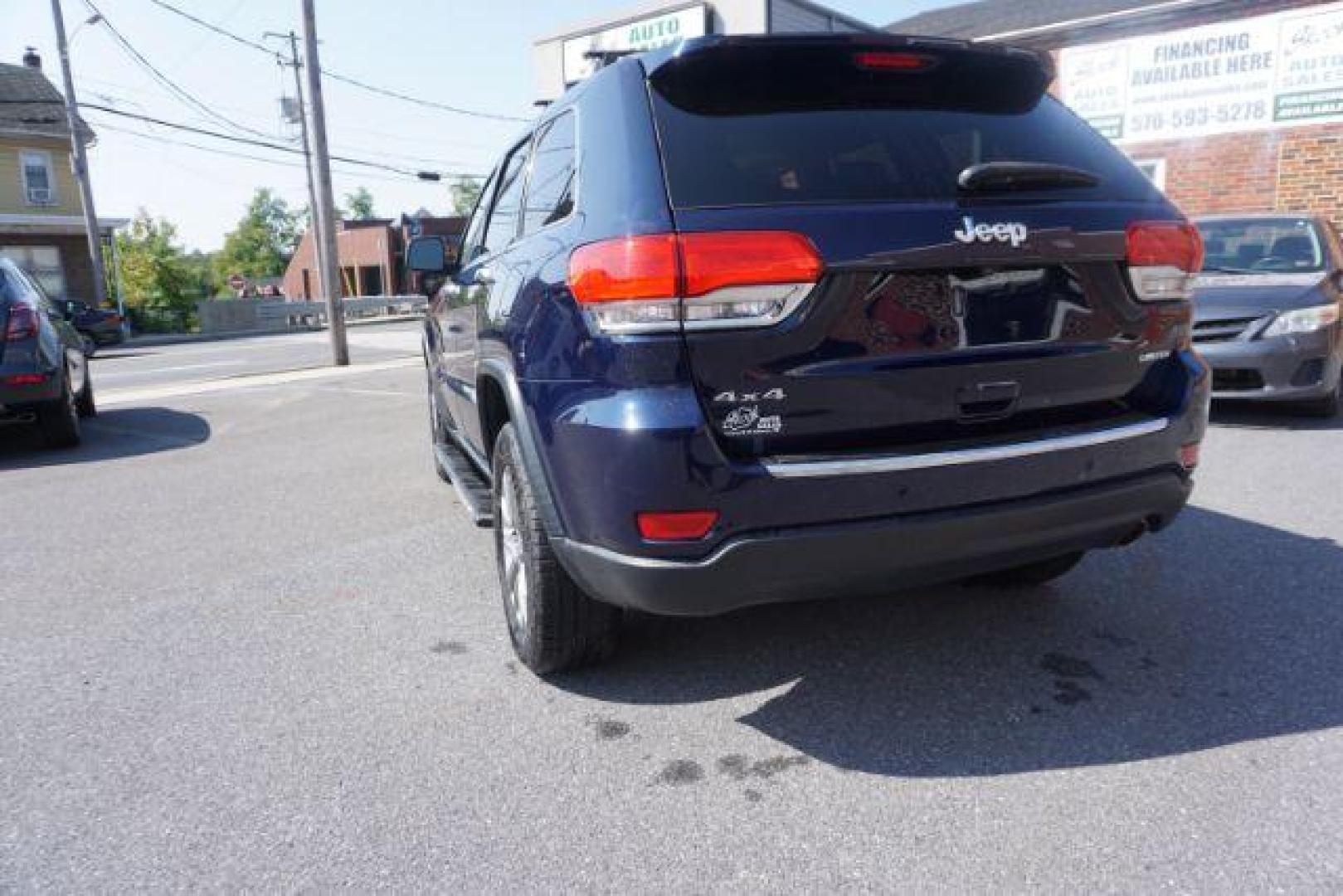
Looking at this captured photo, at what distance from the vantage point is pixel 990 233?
229 cm

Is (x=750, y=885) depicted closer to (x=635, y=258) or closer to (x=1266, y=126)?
(x=635, y=258)

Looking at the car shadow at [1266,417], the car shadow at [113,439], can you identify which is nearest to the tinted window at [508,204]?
the car shadow at [113,439]

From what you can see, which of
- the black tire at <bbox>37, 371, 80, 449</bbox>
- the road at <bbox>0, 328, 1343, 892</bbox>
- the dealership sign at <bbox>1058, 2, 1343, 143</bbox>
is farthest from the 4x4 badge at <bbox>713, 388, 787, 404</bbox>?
the dealership sign at <bbox>1058, 2, 1343, 143</bbox>

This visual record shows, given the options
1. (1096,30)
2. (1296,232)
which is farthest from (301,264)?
(1296,232)

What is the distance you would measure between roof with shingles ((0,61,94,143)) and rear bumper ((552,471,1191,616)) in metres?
33.9

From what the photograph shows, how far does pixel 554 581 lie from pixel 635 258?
1.00 meters

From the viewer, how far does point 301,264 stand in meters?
63.9

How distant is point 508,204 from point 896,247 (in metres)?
2.01

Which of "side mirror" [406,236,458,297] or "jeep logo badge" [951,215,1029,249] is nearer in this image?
"jeep logo badge" [951,215,1029,249]

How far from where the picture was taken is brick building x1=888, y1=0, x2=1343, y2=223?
1180 cm

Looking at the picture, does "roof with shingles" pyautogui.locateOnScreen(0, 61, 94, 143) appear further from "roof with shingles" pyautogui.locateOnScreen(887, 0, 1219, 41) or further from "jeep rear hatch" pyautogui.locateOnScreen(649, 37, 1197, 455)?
"jeep rear hatch" pyautogui.locateOnScreen(649, 37, 1197, 455)

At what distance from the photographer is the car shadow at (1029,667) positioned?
246 centimetres

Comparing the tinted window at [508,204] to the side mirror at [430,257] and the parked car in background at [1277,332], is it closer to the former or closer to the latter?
the side mirror at [430,257]

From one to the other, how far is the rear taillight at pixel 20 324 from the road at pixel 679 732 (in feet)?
10.0
